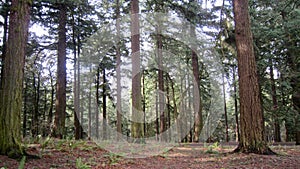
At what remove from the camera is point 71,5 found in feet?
39.4

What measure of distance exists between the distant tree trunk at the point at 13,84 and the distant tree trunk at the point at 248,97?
557 centimetres

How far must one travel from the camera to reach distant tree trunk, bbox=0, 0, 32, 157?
5.18 m

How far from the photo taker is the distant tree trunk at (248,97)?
6.64m

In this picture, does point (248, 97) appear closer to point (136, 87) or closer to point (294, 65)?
point (136, 87)

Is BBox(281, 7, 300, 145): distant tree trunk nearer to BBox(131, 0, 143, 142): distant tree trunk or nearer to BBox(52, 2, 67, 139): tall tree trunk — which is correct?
BBox(131, 0, 143, 142): distant tree trunk

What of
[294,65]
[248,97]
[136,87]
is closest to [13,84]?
[136,87]

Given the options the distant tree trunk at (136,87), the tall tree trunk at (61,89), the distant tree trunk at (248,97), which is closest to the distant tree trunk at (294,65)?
the distant tree trunk at (248,97)

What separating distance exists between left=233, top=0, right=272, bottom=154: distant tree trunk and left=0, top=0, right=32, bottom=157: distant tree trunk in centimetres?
557

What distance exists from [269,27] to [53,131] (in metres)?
11.5

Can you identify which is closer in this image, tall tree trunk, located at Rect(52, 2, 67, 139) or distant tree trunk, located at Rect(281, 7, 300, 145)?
distant tree trunk, located at Rect(281, 7, 300, 145)

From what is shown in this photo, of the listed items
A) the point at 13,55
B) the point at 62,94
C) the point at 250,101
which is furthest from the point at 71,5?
the point at 250,101

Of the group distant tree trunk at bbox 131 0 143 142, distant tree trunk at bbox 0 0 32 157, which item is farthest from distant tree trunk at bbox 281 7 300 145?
distant tree trunk at bbox 0 0 32 157

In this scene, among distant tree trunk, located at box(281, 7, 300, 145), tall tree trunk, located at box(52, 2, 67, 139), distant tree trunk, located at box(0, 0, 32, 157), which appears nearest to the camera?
distant tree trunk, located at box(0, 0, 32, 157)

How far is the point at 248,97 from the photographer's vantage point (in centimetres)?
684
